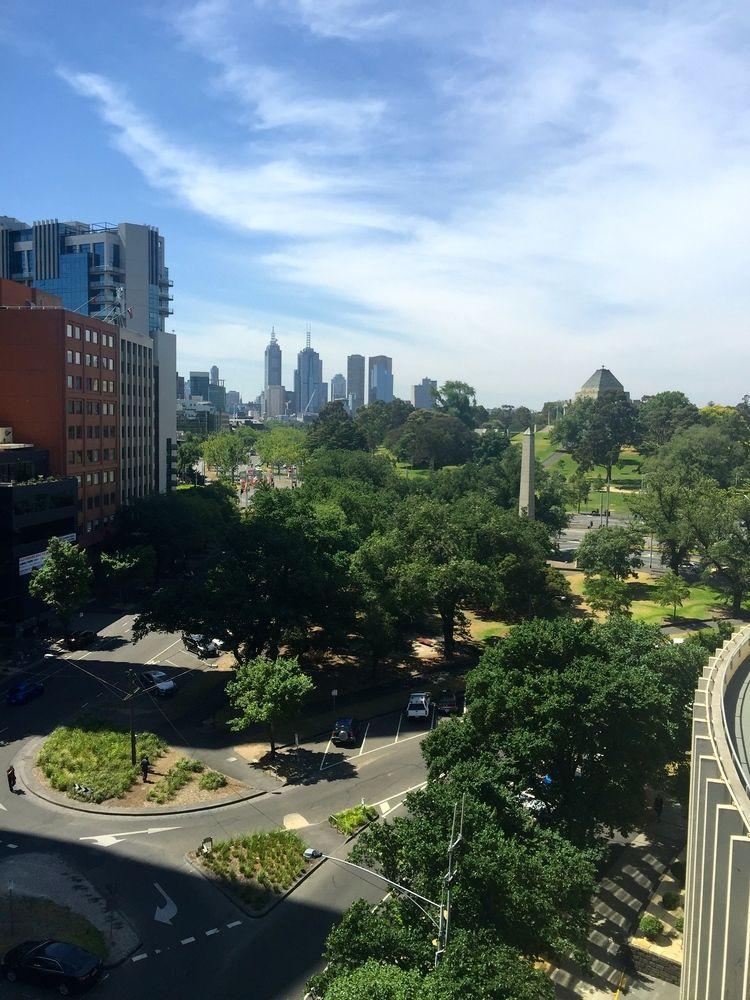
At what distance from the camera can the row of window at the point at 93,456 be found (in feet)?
215

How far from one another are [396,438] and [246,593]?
139860 millimetres

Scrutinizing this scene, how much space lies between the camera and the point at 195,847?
91.7 feet

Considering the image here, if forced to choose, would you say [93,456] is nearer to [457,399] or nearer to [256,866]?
[256,866]

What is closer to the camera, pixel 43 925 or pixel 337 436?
pixel 43 925

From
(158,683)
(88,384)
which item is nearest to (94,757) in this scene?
(158,683)

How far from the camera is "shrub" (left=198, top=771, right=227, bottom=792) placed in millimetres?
32250

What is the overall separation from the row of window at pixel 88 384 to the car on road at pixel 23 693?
30786 mm

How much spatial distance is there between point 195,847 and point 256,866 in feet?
9.67

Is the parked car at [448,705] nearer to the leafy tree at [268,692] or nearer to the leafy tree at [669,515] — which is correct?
the leafy tree at [268,692]

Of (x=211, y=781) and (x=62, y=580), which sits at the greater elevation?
(x=62, y=580)

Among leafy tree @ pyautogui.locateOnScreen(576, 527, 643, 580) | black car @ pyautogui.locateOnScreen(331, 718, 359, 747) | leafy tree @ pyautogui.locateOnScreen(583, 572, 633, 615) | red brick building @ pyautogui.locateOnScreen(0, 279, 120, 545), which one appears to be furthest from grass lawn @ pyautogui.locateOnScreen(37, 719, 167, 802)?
leafy tree @ pyautogui.locateOnScreen(576, 527, 643, 580)

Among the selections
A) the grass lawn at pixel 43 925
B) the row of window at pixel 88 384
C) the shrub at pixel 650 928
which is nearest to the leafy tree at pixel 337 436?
the row of window at pixel 88 384

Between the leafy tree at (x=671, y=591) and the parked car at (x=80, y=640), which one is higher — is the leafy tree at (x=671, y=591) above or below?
above

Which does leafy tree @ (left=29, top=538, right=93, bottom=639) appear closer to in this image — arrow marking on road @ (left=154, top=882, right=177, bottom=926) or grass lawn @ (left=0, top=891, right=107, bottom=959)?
grass lawn @ (left=0, top=891, right=107, bottom=959)
